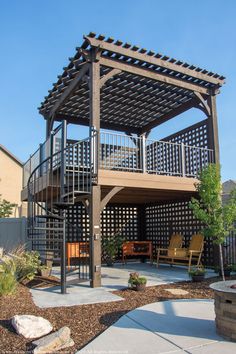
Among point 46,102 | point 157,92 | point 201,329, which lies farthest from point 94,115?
point 201,329

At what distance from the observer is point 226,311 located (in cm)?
371

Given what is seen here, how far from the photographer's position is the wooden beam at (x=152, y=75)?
8.25m

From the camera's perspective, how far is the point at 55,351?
3545 millimetres

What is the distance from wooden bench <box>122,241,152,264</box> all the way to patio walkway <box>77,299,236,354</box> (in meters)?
6.09

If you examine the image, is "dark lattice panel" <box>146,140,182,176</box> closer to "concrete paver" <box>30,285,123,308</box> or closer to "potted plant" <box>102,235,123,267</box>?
"potted plant" <box>102,235,123,267</box>

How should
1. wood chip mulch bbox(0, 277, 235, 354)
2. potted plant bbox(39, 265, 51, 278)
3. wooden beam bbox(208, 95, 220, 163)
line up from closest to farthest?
wood chip mulch bbox(0, 277, 235, 354), potted plant bbox(39, 265, 51, 278), wooden beam bbox(208, 95, 220, 163)

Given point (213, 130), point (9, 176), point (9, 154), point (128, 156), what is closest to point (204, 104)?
point (213, 130)

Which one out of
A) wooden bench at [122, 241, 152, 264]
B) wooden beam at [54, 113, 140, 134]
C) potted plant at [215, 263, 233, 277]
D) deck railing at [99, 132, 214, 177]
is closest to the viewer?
potted plant at [215, 263, 233, 277]

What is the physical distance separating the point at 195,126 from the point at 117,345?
8.19m

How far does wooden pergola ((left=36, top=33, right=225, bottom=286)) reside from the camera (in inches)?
304

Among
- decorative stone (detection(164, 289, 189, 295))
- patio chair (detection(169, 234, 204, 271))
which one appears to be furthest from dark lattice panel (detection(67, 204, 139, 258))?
decorative stone (detection(164, 289, 189, 295))

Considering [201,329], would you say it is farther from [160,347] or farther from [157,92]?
[157,92]

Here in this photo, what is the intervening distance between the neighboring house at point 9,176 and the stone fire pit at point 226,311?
63.3ft

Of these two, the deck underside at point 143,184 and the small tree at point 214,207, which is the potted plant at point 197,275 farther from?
the deck underside at point 143,184
